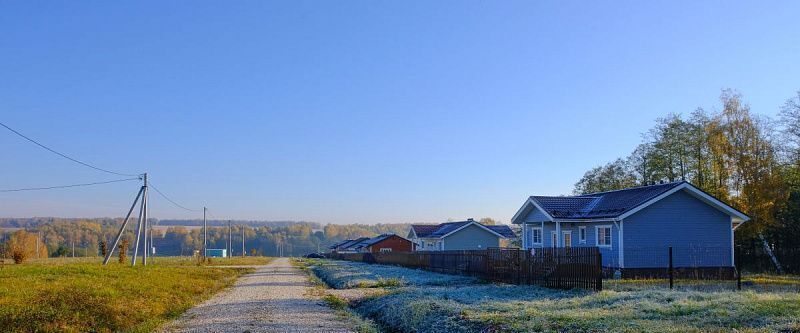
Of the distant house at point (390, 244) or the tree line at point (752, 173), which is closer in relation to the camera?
the tree line at point (752, 173)

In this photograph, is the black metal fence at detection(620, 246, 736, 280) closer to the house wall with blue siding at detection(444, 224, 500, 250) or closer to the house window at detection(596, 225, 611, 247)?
the house window at detection(596, 225, 611, 247)

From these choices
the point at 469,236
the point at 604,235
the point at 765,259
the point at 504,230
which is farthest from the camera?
the point at 504,230

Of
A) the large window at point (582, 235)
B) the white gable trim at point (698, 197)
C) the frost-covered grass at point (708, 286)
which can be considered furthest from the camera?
the large window at point (582, 235)

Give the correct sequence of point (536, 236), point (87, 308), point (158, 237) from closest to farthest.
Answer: point (87, 308)
point (536, 236)
point (158, 237)

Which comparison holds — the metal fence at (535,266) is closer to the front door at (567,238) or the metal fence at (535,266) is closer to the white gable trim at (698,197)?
the front door at (567,238)

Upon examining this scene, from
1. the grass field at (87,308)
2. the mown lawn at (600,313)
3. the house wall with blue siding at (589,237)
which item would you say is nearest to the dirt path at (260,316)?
the grass field at (87,308)

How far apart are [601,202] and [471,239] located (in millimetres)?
25966

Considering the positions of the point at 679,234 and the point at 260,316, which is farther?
the point at 679,234

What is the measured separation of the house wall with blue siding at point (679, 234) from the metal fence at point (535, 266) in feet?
20.8

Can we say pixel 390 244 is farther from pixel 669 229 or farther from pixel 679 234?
pixel 679 234

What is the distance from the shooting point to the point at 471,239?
58.8 m

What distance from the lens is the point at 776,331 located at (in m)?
9.05

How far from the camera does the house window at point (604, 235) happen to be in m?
30.3

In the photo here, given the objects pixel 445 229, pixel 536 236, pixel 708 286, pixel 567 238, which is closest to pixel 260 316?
pixel 708 286
